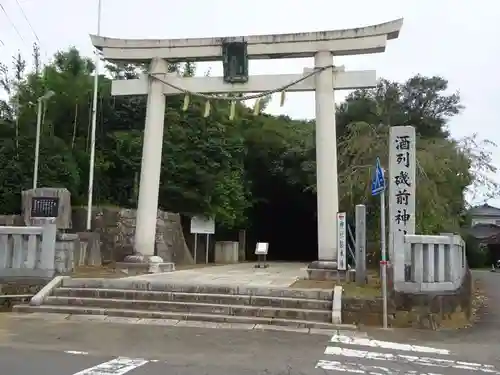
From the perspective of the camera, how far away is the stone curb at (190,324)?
941 cm

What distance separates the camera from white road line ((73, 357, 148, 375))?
235 inches

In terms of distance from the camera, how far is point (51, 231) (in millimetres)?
11664

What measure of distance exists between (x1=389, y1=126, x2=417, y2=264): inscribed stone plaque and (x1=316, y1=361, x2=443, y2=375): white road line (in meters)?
4.70

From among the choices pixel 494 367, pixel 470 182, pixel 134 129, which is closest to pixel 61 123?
pixel 134 129

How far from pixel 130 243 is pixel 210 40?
7639mm

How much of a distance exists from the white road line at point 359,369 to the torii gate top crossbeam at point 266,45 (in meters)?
9.77

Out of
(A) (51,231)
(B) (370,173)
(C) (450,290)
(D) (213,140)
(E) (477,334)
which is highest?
(D) (213,140)

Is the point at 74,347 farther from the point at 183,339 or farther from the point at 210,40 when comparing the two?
the point at 210,40

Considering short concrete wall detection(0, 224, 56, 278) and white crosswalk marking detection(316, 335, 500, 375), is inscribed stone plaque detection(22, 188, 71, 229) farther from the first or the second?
white crosswalk marking detection(316, 335, 500, 375)

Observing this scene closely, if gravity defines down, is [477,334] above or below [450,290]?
below

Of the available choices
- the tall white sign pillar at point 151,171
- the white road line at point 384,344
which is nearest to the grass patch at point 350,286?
the white road line at point 384,344

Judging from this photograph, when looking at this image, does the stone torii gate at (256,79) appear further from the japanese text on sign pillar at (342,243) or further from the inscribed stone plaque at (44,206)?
the inscribed stone plaque at (44,206)

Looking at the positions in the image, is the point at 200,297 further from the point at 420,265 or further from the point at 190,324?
the point at 420,265

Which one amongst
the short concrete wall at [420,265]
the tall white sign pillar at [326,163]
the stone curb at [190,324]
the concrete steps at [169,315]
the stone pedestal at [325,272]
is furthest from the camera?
the tall white sign pillar at [326,163]
